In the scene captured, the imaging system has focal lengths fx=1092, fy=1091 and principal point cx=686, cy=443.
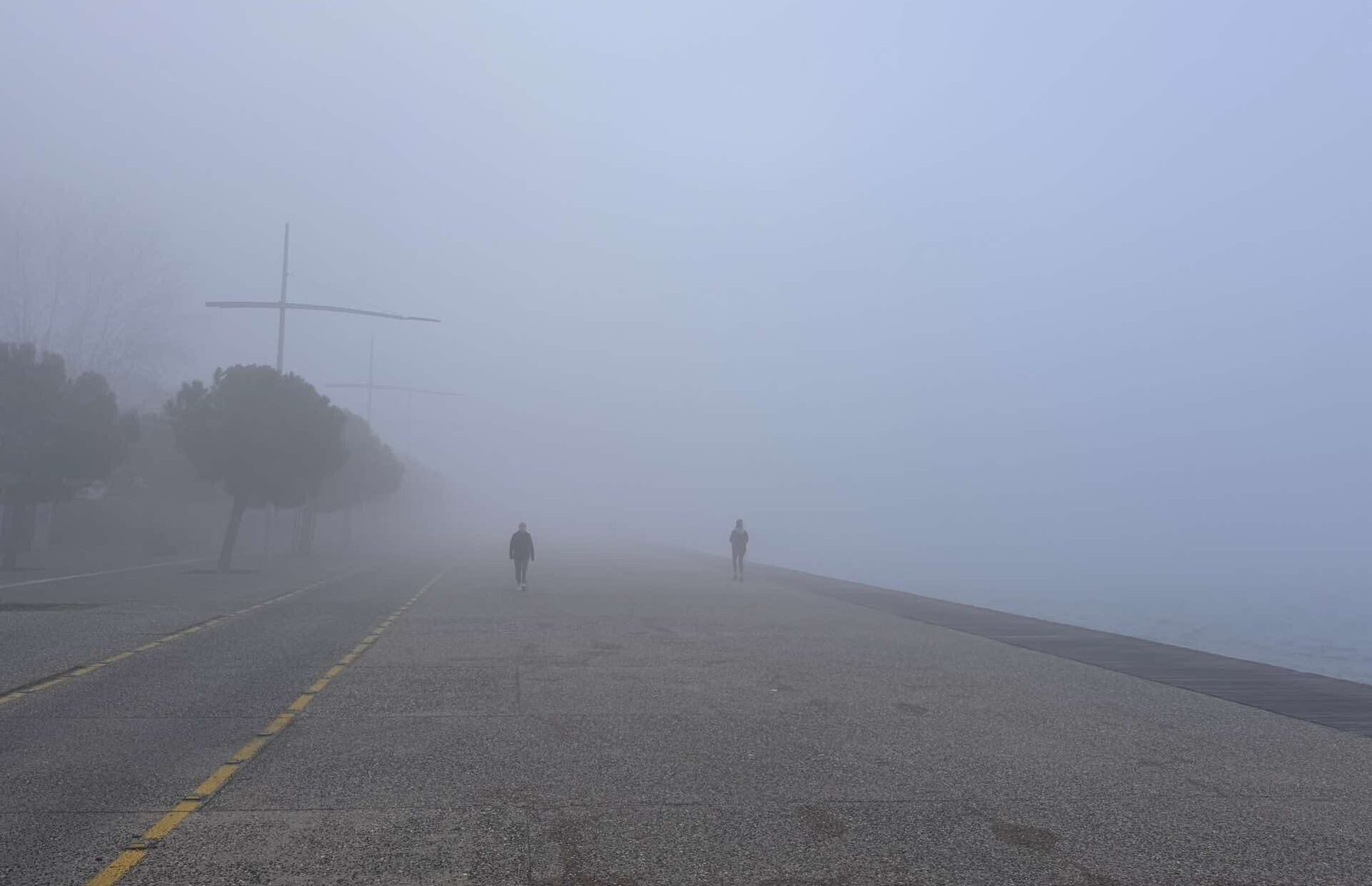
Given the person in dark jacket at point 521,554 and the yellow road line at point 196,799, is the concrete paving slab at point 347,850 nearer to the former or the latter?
the yellow road line at point 196,799

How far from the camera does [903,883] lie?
609cm

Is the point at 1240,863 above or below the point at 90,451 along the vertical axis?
below

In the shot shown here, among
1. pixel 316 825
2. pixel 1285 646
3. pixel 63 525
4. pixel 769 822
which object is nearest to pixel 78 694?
pixel 316 825

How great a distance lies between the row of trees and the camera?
3716 cm

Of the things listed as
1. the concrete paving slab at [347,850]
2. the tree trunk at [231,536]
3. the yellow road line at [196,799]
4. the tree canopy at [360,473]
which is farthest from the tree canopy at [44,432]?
the concrete paving slab at [347,850]

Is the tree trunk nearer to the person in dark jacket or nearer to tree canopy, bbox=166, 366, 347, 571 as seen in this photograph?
tree canopy, bbox=166, 366, 347, 571

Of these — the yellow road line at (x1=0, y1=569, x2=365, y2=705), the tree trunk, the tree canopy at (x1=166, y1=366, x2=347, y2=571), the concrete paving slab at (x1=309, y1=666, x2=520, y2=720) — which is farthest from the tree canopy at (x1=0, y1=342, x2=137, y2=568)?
the concrete paving slab at (x1=309, y1=666, x2=520, y2=720)

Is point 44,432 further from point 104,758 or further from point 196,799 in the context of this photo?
point 196,799

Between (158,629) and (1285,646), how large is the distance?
35.8 meters

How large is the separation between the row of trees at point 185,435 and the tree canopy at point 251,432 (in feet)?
0.13

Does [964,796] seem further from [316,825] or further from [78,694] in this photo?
[78,694]

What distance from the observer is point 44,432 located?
37.3 m

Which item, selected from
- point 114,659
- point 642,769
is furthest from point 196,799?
point 114,659

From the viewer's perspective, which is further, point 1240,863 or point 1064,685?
point 1064,685
